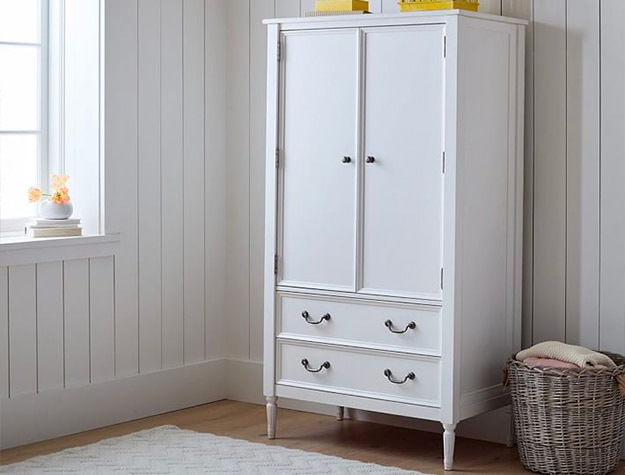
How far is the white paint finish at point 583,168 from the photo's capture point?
353 centimetres

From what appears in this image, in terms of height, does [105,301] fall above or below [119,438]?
above

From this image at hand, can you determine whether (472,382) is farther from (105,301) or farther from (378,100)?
(105,301)

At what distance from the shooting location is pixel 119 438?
377 centimetres

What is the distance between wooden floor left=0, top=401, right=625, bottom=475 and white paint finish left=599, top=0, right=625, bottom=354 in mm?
503

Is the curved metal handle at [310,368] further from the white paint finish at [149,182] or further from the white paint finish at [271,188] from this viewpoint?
the white paint finish at [149,182]

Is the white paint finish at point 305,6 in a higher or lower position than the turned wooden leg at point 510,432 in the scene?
higher

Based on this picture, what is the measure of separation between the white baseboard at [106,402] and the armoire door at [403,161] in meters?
1.10

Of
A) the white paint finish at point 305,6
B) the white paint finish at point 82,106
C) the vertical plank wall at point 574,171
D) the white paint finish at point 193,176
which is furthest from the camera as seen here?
the white paint finish at point 193,176

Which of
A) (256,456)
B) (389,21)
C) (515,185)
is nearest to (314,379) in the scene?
(256,456)

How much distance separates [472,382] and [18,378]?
5.16ft

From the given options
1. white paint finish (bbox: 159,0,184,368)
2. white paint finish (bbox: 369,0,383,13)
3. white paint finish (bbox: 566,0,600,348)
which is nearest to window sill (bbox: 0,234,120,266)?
white paint finish (bbox: 159,0,184,368)

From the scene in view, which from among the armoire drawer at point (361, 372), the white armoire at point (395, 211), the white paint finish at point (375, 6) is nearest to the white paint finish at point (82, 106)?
the white armoire at point (395, 211)

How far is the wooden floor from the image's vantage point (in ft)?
11.5

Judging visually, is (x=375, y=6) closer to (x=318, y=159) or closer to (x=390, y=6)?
(x=390, y=6)
